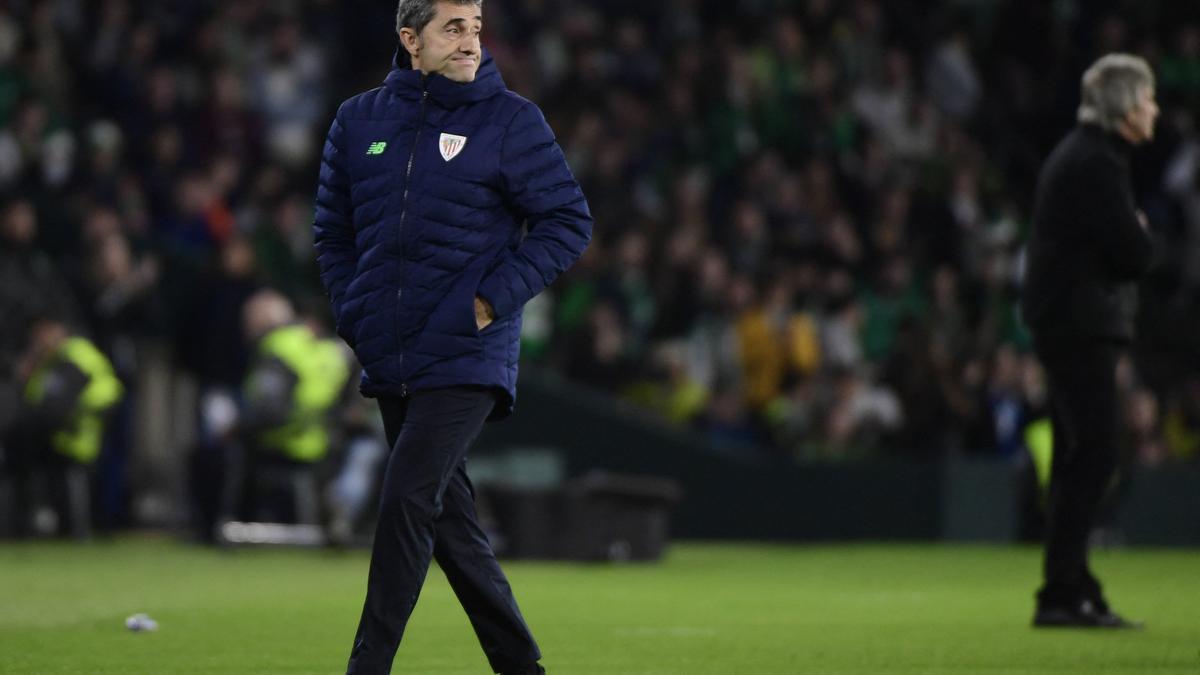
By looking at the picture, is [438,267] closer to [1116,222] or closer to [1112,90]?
[1116,222]

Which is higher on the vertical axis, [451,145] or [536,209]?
[451,145]

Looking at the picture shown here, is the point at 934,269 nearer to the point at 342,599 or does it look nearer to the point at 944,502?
the point at 944,502

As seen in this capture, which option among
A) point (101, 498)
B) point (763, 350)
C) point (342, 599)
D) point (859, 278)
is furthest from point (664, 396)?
point (342, 599)

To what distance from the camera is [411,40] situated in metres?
6.50

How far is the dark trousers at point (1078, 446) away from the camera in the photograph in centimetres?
909

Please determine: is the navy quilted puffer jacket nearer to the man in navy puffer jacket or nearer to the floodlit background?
the man in navy puffer jacket

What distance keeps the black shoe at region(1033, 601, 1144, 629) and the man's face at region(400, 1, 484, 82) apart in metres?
4.22

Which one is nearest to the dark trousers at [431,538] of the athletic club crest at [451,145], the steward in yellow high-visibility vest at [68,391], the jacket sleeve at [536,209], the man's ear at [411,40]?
the jacket sleeve at [536,209]

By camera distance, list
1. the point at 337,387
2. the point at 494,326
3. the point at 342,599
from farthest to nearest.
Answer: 1. the point at 337,387
2. the point at 342,599
3. the point at 494,326

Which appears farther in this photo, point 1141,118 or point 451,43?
point 1141,118

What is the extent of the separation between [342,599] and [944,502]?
7.99 m

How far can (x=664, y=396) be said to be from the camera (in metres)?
19.3

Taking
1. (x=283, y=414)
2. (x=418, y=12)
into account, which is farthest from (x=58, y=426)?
(x=418, y=12)

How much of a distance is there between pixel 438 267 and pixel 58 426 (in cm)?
1230
